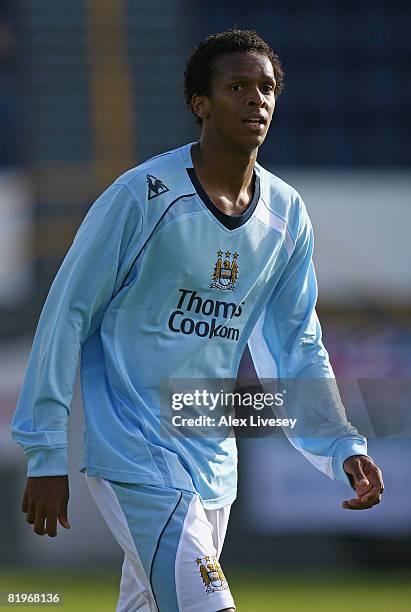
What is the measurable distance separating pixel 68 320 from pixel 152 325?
236 mm

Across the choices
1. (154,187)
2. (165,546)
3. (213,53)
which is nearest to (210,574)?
(165,546)

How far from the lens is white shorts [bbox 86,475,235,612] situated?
2879mm

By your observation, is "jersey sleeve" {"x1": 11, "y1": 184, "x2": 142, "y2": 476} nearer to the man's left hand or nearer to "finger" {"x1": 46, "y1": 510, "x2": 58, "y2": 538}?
"finger" {"x1": 46, "y1": 510, "x2": 58, "y2": 538}

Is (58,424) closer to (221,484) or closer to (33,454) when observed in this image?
(33,454)

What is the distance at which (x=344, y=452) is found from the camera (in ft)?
10.6

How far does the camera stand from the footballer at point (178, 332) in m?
2.95

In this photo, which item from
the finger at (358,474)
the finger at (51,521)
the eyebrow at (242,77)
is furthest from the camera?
the eyebrow at (242,77)

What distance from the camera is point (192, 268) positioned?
3146 millimetres

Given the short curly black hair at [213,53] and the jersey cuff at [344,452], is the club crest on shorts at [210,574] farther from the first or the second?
the short curly black hair at [213,53]

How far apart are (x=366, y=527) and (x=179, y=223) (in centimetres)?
810

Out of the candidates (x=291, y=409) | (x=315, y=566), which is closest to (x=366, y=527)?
(x=315, y=566)

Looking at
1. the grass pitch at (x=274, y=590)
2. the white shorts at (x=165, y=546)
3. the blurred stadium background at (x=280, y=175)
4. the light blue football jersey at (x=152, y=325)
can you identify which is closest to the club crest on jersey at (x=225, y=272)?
the light blue football jersey at (x=152, y=325)

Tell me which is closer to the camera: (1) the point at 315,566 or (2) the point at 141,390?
(2) the point at 141,390

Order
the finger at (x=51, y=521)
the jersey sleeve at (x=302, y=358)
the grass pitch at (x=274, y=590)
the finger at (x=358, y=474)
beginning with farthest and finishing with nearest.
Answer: the grass pitch at (x=274, y=590), the jersey sleeve at (x=302, y=358), the finger at (x=358, y=474), the finger at (x=51, y=521)
